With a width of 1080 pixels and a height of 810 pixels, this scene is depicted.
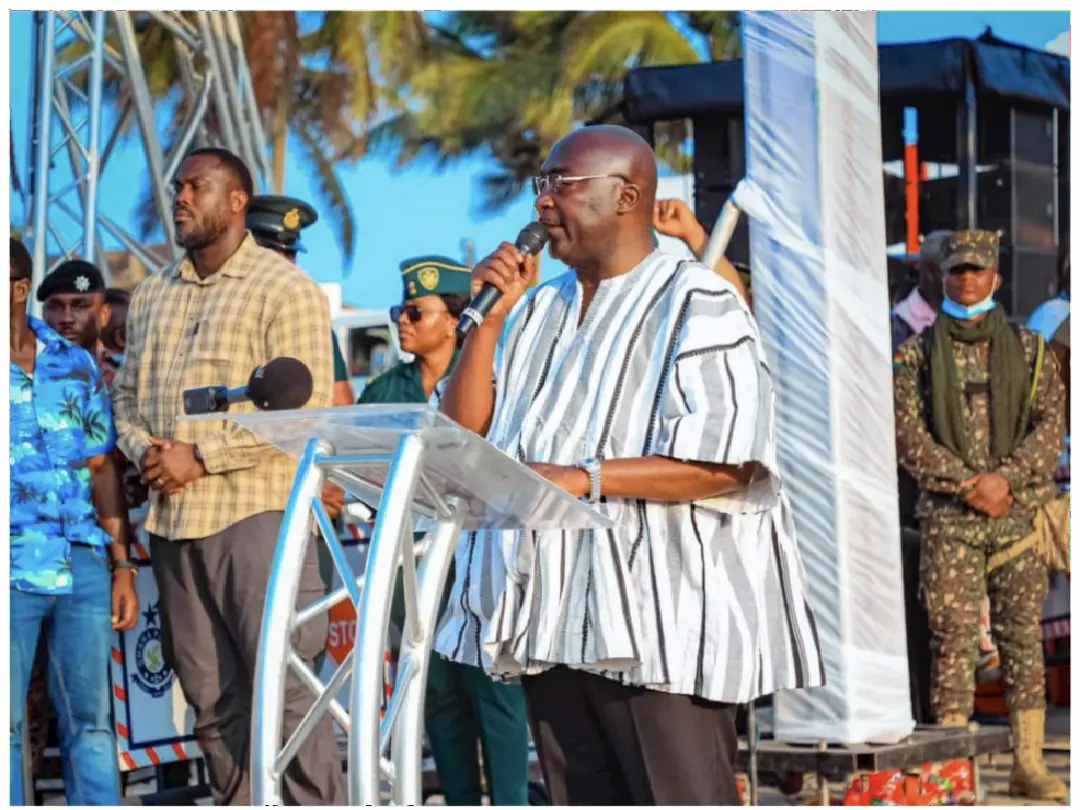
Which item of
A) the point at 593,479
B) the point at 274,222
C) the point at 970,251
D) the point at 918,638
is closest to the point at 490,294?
the point at 593,479

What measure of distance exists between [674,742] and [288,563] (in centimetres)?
87

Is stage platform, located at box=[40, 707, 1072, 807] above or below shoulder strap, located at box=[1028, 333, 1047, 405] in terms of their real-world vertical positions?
below

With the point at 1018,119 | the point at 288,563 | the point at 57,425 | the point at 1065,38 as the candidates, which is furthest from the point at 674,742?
the point at 1065,38

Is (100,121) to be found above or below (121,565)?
above

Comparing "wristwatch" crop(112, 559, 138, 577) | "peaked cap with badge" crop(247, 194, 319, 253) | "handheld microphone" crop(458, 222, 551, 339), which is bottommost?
"wristwatch" crop(112, 559, 138, 577)

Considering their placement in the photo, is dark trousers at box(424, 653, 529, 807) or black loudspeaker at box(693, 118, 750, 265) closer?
dark trousers at box(424, 653, 529, 807)

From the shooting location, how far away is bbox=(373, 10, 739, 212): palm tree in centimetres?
3219

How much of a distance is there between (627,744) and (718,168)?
704 centimetres

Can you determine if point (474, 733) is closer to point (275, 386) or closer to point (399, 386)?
point (399, 386)

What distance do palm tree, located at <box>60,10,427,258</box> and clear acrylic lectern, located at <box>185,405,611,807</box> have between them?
1073 inches

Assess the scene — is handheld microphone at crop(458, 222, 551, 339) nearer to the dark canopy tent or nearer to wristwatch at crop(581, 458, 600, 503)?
wristwatch at crop(581, 458, 600, 503)

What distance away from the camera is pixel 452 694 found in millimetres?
6062

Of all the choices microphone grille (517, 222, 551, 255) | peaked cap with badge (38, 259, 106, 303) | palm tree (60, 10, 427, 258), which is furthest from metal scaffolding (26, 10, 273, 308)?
palm tree (60, 10, 427, 258)

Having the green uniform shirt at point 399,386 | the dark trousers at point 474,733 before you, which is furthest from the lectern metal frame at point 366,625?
the green uniform shirt at point 399,386
